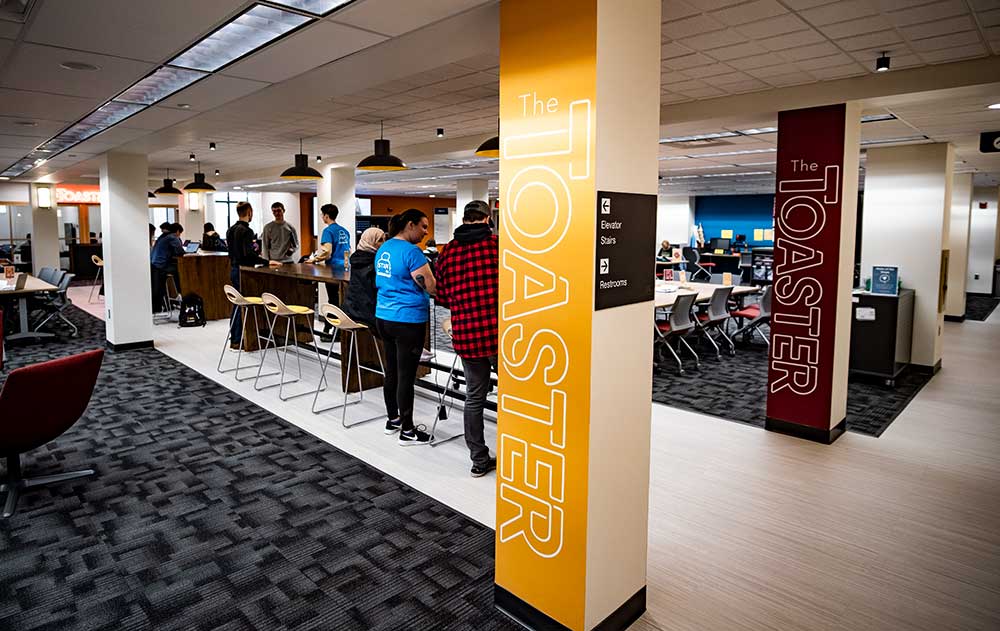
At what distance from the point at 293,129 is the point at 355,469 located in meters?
4.97

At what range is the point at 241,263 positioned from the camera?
7.91 meters

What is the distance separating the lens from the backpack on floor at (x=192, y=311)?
959 cm

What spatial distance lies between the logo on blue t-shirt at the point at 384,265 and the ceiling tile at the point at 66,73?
1870mm

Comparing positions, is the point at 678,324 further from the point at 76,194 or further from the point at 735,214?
the point at 76,194

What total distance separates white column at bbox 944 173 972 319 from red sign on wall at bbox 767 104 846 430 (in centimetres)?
696

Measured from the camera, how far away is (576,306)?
91.2 inches

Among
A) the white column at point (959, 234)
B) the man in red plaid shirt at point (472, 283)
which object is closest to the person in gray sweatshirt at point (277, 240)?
the man in red plaid shirt at point (472, 283)

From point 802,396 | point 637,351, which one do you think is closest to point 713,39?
point 637,351

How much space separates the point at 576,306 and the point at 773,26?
235cm

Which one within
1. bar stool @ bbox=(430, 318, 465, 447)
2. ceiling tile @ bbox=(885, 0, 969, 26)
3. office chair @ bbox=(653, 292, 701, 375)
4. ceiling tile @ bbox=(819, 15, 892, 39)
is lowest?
bar stool @ bbox=(430, 318, 465, 447)

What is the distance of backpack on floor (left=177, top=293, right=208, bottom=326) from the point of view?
31.5 ft

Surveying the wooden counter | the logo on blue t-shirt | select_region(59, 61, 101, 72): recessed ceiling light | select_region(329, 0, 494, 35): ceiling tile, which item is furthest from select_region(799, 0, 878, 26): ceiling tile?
the wooden counter

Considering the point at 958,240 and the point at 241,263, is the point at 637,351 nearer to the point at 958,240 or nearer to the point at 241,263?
the point at 241,263

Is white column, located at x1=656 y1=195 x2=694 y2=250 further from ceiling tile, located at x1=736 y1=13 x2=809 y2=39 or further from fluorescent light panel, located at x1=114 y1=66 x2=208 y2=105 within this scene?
fluorescent light panel, located at x1=114 y1=66 x2=208 y2=105
